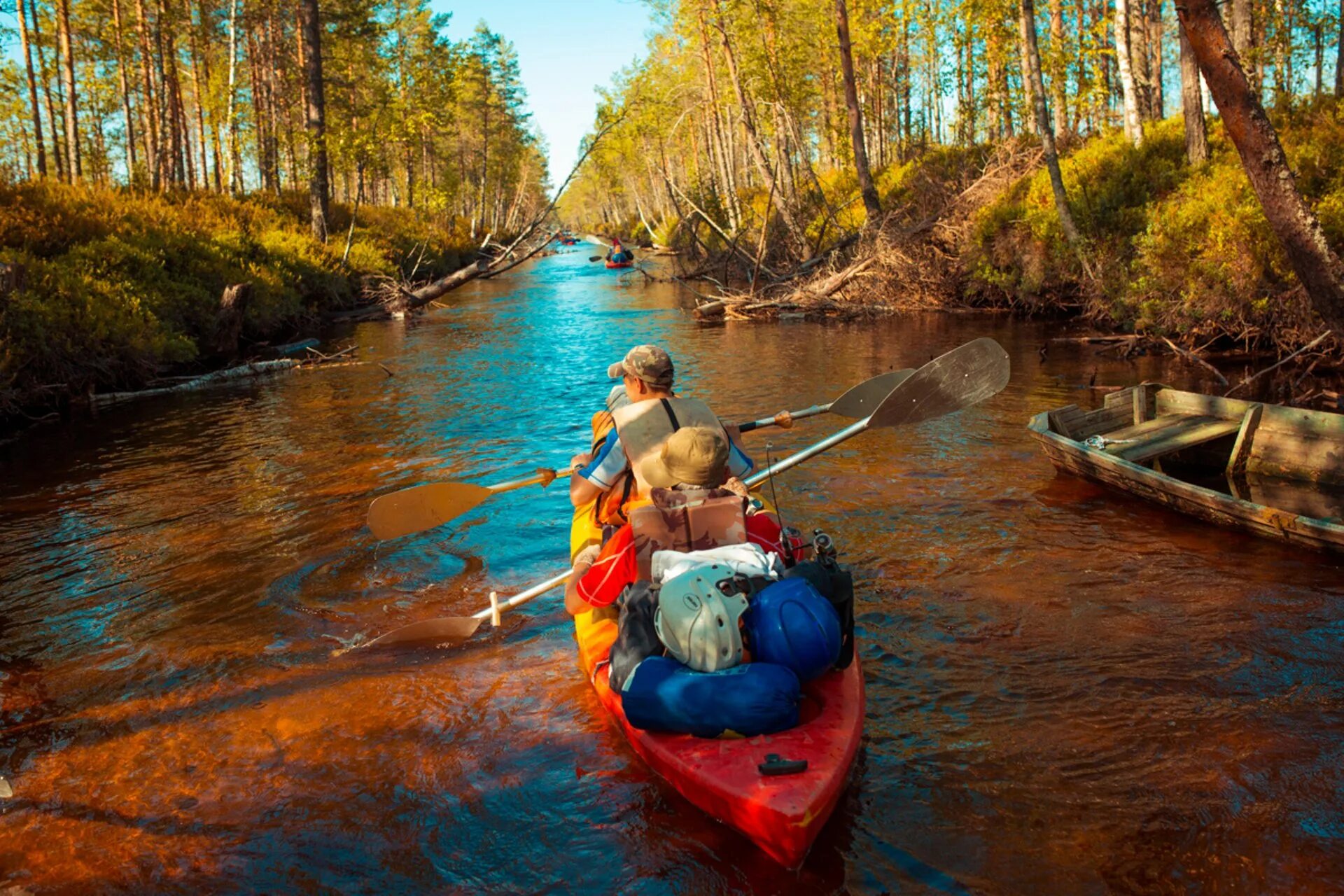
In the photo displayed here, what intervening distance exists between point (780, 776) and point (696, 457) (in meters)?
1.45

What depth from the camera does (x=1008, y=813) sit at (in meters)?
3.78

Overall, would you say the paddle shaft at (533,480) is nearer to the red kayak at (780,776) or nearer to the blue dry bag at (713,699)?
the red kayak at (780,776)

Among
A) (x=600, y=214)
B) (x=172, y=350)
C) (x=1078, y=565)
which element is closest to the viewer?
(x=1078, y=565)

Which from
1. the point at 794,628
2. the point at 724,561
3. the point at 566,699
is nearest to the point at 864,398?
the point at 566,699

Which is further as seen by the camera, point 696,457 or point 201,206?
point 201,206

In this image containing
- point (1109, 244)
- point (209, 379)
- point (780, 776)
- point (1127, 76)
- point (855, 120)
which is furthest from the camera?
point (855, 120)

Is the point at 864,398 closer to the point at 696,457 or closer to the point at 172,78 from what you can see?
the point at 696,457

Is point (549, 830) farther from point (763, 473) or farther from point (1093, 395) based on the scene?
point (1093, 395)

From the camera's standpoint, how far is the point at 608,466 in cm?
524

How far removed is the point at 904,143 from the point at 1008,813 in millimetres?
37162

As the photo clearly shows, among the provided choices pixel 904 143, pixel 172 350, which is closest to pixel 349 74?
pixel 904 143

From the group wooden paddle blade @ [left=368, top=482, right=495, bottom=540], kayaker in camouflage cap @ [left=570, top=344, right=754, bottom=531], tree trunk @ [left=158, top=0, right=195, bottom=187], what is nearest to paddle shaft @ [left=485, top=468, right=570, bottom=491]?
wooden paddle blade @ [left=368, top=482, right=495, bottom=540]

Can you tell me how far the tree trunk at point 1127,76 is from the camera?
16422mm

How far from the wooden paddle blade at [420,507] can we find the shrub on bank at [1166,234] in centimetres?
971
